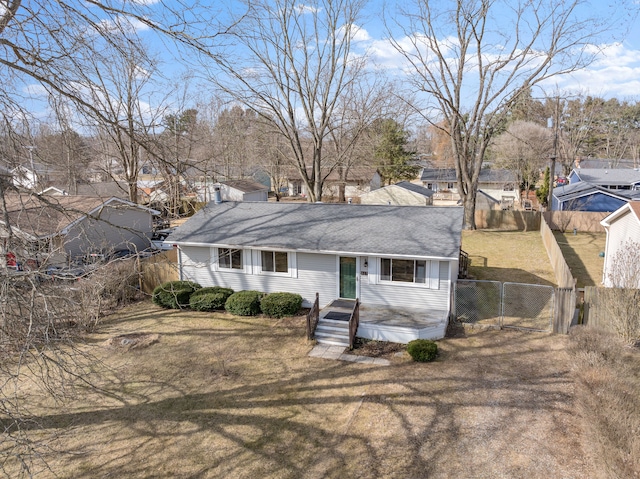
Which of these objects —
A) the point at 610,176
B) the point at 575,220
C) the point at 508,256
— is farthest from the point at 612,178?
the point at 508,256

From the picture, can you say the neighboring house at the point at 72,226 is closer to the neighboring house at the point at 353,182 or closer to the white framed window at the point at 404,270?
the white framed window at the point at 404,270

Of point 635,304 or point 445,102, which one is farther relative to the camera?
point 445,102

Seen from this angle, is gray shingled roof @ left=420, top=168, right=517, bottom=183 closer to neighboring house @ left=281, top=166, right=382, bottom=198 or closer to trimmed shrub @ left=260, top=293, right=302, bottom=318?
neighboring house @ left=281, top=166, right=382, bottom=198

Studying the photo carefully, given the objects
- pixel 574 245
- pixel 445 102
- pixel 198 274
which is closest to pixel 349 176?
pixel 445 102

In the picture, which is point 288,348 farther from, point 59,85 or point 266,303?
point 59,85

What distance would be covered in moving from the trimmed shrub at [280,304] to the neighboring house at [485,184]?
114ft

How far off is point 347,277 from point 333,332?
2.52 metres

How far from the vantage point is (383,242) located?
14.2 meters

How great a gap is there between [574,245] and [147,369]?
24817 mm

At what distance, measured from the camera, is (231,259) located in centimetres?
1612

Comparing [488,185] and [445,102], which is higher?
[445,102]

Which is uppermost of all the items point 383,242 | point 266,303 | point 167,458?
point 383,242

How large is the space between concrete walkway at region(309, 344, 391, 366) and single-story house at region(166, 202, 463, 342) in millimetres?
1078

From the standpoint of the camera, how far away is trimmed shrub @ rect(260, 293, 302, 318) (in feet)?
47.9
